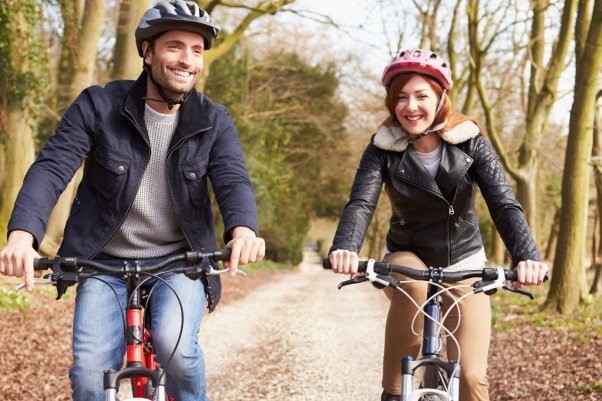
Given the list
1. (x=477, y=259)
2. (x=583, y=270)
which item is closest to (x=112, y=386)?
(x=477, y=259)

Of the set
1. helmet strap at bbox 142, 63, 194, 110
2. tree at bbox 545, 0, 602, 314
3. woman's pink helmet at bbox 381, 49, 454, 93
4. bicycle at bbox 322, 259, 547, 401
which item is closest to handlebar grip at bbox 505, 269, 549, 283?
→ bicycle at bbox 322, 259, 547, 401

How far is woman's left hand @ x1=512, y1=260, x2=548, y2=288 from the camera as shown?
3559 millimetres

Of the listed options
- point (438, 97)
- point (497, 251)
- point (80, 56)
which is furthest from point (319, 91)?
point (438, 97)

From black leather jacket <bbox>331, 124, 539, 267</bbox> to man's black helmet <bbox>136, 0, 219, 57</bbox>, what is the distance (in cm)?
99

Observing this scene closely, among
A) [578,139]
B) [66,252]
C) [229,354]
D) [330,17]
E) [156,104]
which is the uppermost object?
[330,17]

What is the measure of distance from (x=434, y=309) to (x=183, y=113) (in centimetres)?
135

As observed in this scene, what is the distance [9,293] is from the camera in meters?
12.0

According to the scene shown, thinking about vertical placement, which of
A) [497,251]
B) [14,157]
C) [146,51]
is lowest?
[497,251]

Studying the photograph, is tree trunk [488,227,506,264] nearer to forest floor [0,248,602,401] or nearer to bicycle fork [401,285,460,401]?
forest floor [0,248,602,401]

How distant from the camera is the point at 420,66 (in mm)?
3994

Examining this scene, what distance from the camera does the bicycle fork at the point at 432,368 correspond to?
3.32m

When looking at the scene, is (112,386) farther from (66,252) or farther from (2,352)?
(2,352)

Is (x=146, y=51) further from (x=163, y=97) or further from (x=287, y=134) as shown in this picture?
(x=287, y=134)

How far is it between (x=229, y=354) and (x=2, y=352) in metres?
2.64
